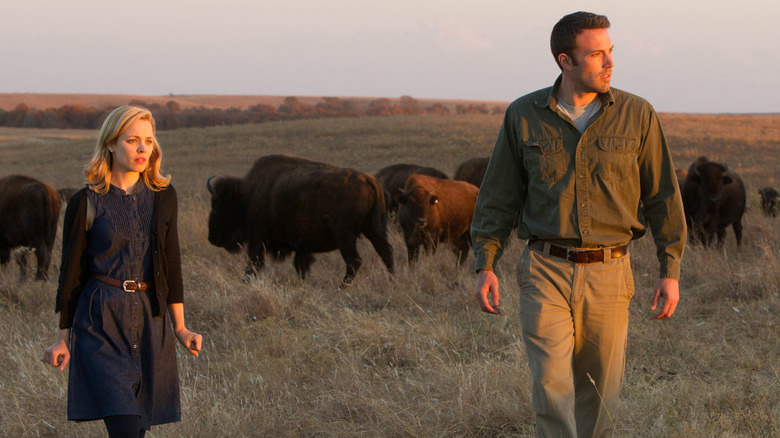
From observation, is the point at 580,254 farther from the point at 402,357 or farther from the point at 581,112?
the point at 402,357

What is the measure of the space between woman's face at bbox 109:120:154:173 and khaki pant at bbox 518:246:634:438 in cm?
203

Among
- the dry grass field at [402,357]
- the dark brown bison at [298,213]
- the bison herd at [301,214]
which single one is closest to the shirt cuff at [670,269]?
the dry grass field at [402,357]

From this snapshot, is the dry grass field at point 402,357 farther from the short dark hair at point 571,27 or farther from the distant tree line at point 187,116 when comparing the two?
the distant tree line at point 187,116

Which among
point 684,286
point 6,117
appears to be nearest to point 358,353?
point 684,286

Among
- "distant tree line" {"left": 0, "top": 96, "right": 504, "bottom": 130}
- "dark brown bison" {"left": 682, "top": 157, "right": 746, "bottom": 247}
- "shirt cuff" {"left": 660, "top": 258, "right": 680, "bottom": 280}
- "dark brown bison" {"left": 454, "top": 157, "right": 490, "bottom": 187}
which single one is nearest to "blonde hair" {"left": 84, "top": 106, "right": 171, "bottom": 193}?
"shirt cuff" {"left": 660, "top": 258, "right": 680, "bottom": 280}

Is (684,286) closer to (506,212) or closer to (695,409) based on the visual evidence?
(695,409)

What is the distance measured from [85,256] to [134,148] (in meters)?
0.60

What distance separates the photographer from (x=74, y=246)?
3.79m

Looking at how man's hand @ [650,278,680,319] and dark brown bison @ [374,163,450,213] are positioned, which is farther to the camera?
dark brown bison @ [374,163,450,213]

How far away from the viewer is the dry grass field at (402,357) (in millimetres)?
4973

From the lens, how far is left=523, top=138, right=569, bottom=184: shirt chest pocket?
3.93 m

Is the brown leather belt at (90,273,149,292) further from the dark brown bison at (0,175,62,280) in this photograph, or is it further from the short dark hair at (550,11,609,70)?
the dark brown bison at (0,175,62,280)

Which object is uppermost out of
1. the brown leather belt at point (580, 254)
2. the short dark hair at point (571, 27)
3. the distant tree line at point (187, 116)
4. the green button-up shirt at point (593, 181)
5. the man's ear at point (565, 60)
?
the short dark hair at point (571, 27)

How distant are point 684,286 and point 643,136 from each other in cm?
607
